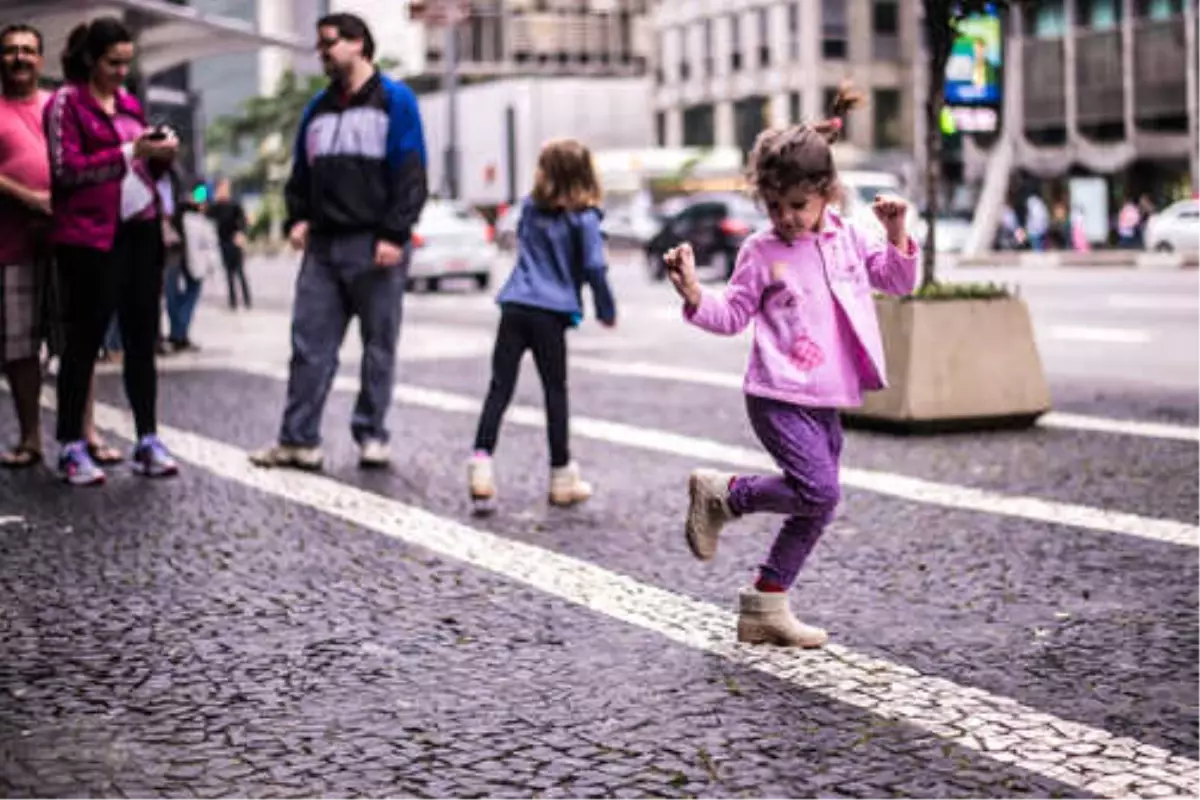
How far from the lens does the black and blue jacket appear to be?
29.2 ft

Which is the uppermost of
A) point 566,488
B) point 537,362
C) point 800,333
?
point 800,333

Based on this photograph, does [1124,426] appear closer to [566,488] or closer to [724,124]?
[566,488]

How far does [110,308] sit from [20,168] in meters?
0.75

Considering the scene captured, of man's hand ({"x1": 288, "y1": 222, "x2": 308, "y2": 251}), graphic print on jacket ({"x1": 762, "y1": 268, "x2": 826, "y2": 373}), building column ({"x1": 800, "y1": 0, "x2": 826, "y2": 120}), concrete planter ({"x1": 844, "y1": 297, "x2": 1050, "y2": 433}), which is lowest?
concrete planter ({"x1": 844, "y1": 297, "x2": 1050, "y2": 433})

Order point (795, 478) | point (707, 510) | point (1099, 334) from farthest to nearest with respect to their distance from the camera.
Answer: point (1099, 334) → point (707, 510) → point (795, 478)

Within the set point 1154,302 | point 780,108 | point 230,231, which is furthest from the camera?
point 780,108

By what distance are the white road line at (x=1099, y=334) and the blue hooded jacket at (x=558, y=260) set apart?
386 inches

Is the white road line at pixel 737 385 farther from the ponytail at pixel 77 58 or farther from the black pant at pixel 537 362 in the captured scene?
the ponytail at pixel 77 58

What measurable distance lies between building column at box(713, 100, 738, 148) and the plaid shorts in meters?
69.1

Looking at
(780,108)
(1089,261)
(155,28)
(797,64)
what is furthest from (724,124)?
(155,28)

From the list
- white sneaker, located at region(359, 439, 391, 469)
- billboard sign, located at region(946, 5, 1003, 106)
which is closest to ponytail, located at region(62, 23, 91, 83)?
white sneaker, located at region(359, 439, 391, 469)

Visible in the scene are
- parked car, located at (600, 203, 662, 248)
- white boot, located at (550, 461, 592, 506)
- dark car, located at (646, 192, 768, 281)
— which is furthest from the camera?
parked car, located at (600, 203, 662, 248)

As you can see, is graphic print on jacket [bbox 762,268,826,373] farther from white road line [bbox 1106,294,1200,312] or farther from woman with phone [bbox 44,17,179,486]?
white road line [bbox 1106,294,1200,312]

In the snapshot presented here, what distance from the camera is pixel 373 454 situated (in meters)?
9.09
